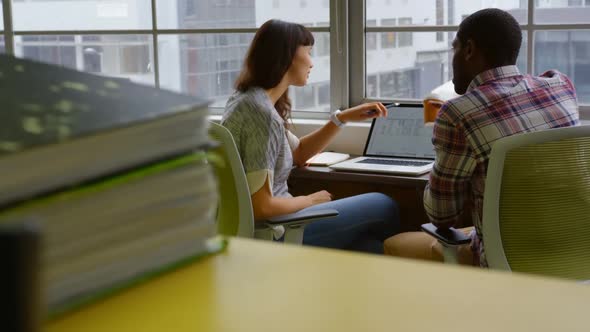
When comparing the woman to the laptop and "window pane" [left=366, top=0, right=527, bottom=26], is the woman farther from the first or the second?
"window pane" [left=366, top=0, right=527, bottom=26]

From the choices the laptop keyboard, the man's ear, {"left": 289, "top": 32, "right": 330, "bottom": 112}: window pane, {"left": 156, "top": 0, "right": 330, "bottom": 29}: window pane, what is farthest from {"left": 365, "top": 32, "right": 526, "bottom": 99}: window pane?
the man's ear

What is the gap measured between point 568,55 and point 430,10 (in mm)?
627

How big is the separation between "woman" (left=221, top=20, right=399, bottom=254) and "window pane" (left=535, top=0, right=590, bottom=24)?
0.78 meters

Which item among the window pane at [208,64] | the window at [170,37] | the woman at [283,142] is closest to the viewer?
the woman at [283,142]

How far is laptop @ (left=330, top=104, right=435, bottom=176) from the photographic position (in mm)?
3209

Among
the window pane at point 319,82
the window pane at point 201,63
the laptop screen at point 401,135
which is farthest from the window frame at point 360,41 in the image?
the window pane at point 201,63

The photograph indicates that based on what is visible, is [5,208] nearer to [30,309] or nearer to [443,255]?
[30,309]

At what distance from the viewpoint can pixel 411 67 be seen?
3770mm

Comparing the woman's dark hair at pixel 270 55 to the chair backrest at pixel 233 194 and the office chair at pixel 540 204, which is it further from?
the office chair at pixel 540 204

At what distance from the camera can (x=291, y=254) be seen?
1.75 feet

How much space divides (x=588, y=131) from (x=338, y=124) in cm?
144

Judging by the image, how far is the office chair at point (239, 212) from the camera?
8.07 feet

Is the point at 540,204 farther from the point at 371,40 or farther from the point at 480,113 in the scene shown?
the point at 371,40

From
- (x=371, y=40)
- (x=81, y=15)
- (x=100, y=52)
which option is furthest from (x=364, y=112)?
(x=81, y=15)
